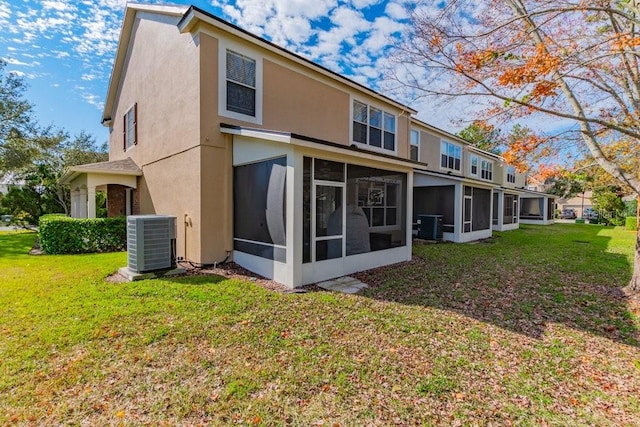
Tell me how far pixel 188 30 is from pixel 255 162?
4115mm

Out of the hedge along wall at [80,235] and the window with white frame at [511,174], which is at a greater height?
the window with white frame at [511,174]

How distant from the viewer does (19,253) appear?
414 inches

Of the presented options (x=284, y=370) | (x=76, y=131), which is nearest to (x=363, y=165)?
(x=284, y=370)

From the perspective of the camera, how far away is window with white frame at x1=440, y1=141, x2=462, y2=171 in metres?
20.3

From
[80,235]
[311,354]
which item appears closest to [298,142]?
[311,354]

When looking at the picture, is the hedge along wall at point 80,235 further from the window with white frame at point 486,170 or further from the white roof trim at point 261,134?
the window with white frame at point 486,170

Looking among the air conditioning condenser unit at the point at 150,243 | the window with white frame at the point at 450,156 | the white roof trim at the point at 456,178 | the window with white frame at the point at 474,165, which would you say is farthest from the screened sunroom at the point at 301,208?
the window with white frame at the point at 474,165

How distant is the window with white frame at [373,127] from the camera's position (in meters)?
12.7

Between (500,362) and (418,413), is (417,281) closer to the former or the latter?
(500,362)

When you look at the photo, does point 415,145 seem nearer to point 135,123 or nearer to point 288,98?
point 288,98

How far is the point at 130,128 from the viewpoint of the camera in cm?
1374

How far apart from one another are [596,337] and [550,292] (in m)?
2.48

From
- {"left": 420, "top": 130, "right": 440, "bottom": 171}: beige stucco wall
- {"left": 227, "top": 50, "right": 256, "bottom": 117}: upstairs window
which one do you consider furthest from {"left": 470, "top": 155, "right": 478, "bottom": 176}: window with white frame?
{"left": 227, "top": 50, "right": 256, "bottom": 117}: upstairs window

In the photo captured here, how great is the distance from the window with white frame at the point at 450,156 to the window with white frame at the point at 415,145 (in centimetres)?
289
